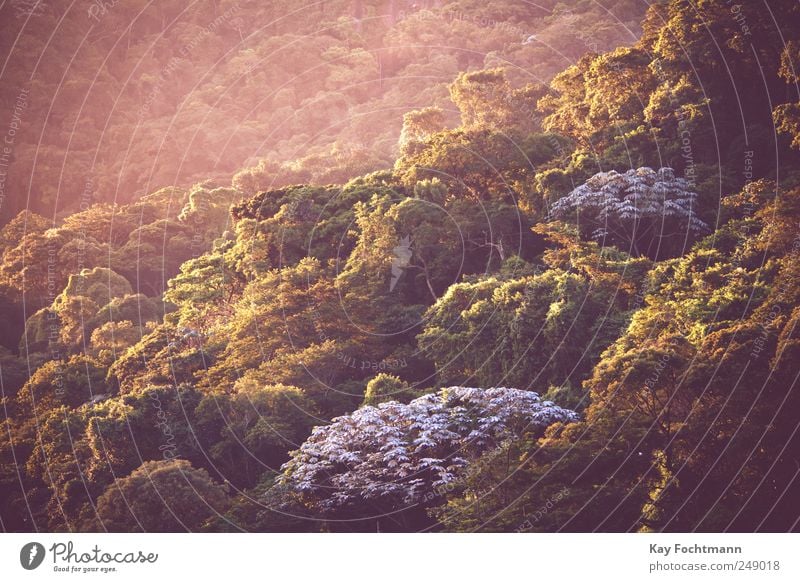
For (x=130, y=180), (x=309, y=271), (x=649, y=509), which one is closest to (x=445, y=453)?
(x=649, y=509)

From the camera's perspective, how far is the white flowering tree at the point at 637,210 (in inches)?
1566

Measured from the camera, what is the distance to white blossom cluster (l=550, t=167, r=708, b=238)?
39.7 m

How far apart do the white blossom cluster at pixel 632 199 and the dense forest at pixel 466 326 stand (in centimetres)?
12

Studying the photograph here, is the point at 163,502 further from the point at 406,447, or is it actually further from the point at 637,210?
the point at 637,210

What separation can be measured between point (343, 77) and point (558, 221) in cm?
5465

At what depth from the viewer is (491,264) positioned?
43875 mm

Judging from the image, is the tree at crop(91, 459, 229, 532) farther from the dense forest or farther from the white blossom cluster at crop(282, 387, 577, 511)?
the white blossom cluster at crop(282, 387, 577, 511)

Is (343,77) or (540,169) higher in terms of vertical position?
(343,77)

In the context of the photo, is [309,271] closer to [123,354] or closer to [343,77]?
[123,354]
